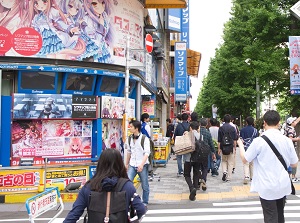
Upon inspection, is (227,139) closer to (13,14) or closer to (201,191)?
(201,191)

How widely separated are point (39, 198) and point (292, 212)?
5.44 m

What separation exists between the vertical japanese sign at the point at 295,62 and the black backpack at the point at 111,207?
13725 millimetres

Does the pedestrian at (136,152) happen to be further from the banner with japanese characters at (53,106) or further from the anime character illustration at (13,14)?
the anime character illustration at (13,14)

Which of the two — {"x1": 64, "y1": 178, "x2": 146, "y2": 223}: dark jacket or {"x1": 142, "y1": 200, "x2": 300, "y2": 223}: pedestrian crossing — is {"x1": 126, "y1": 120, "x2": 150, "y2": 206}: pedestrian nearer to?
{"x1": 142, "y1": 200, "x2": 300, "y2": 223}: pedestrian crossing

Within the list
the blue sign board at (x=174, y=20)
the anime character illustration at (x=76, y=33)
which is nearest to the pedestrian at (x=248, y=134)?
the anime character illustration at (x=76, y=33)

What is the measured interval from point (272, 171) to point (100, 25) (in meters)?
9.87

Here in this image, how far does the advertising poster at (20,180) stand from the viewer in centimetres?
921

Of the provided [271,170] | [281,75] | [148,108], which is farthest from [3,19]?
[281,75]

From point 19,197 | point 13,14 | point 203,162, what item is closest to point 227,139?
point 203,162

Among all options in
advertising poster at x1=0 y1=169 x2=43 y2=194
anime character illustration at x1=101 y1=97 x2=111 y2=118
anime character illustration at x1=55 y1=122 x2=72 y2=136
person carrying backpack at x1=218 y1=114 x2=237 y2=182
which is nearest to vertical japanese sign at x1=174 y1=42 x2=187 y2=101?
anime character illustration at x1=101 y1=97 x2=111 y2=118

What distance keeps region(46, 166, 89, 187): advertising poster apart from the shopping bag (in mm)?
2504

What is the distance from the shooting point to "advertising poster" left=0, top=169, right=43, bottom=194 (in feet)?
30.2

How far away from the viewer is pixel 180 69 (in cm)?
2719

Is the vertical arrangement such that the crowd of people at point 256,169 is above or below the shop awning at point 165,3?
below
